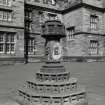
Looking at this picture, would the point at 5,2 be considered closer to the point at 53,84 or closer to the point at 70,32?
the point at 70,32

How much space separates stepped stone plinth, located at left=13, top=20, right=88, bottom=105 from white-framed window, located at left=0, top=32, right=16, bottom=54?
42.1 feet

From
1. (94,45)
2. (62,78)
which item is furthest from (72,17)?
(62,78)

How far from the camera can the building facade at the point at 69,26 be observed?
706 inches

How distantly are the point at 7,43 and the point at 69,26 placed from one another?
9.77 metres

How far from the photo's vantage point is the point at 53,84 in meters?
4.32

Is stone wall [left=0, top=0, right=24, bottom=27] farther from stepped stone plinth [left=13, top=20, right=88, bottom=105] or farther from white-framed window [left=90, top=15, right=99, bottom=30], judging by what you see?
stepped stone plinth [left=13, top=20, right=88, bottom=105]

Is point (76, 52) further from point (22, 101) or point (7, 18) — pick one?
point (22, 101)

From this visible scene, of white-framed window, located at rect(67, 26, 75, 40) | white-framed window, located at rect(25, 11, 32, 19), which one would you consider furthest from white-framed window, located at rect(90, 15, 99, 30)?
white-framed window, located at rect(25, 11, 32, 19)

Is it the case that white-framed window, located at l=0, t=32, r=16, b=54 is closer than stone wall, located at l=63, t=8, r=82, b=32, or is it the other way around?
white-framed window, located at l=0, t=32, r=16, b=54

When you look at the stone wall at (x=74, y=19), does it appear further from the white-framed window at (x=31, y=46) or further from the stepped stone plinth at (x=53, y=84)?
the stepped stone plinth at (x=53, y=84)

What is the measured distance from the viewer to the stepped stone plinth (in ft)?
13.3

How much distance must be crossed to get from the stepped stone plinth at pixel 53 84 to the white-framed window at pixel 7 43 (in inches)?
505

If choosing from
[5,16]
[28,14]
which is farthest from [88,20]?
[5,16]

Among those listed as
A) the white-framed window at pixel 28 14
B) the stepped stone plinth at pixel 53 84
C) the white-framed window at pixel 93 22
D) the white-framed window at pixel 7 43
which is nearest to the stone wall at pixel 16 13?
the white-framed window at pixel 7 43
